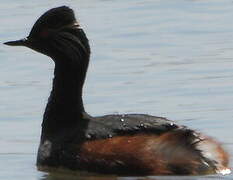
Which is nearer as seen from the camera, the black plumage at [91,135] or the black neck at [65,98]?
the black plumage at [91,135]

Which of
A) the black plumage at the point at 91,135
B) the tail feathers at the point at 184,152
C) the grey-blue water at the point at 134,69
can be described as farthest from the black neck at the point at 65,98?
the tail feathers at the point at 184,152

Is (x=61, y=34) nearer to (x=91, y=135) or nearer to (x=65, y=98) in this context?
(x=65, y=98)

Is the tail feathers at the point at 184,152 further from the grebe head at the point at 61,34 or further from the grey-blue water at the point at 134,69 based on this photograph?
the grebe head at the point at 61,34

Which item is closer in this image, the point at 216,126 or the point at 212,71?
the point at 216,126

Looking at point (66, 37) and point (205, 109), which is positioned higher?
point (66, 37)

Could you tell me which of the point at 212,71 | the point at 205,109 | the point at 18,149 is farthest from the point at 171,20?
the point at 18,149

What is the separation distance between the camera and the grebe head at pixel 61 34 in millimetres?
12984

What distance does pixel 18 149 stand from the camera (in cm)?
1368

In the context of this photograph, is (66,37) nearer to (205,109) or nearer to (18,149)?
(18,149)

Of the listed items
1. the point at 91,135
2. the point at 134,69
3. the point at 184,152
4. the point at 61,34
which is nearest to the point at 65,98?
the point at 61,34

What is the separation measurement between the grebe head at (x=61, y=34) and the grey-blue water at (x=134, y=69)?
113 centimetres

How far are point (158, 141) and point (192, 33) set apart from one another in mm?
7529

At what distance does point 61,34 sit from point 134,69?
426cm

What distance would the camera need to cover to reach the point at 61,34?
13078 mm
